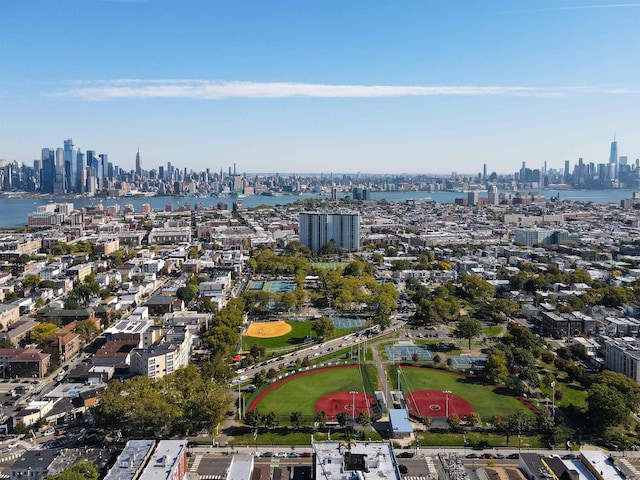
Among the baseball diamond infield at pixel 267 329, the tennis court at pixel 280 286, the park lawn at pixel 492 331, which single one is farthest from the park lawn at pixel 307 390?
the tennis court at pixel 280 286

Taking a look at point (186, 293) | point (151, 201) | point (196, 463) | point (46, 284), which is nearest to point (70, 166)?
point (151, 201)

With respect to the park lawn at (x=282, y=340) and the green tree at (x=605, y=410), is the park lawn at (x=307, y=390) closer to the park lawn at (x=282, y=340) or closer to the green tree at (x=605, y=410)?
the park lawn at (x=282, y=340)

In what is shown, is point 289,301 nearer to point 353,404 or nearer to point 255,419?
point 353,404

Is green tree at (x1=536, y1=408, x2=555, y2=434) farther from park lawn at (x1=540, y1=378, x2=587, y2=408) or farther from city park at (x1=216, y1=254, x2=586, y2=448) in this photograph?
park lawn at (x1=540, y1=378, x2=587, y2=408)

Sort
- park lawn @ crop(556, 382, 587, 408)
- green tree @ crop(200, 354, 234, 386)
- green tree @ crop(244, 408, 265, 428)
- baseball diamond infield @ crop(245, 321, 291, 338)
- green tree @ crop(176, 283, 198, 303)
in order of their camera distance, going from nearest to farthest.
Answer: green tree @ crop(244, 408, 265, 428)
park lawn @ crop(556, 382, 587, 408)
green tree @ crop(200, 354, 234, 386)
baseball diamond infield @ crop(245, 321, 291, 338)
green tree @ crop(176, 283, 198, 303)

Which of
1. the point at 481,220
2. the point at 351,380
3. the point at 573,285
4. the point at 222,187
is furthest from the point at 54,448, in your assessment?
the point at 222,187

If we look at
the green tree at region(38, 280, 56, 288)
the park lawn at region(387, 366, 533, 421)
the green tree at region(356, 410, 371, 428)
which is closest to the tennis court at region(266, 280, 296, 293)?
the green tree at region(38, 280, 56, 288)
